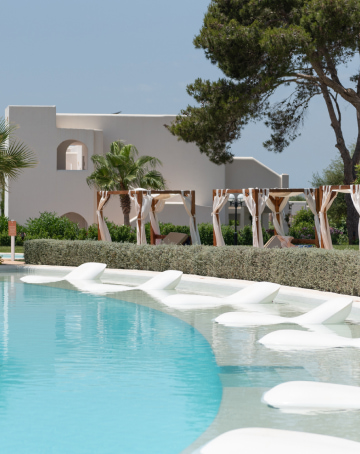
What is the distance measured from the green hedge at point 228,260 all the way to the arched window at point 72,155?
16164mm

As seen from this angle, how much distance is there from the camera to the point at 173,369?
6.26 metres

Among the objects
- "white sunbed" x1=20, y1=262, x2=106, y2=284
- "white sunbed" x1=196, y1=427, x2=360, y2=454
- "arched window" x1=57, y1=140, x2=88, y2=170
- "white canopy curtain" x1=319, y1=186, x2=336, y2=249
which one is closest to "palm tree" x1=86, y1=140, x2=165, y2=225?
"arched window" x1=57, y1=140, x2=88, y2=170

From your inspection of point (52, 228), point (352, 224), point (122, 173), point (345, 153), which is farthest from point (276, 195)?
point (122, 173)

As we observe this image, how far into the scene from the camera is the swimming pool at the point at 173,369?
446cm

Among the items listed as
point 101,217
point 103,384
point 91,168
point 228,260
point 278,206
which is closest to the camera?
point 103,384

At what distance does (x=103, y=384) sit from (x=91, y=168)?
2776 cm

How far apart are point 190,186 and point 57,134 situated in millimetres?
7801

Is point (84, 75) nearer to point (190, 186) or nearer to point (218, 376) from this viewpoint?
point (190, 186)

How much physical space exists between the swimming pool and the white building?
73.6 ft

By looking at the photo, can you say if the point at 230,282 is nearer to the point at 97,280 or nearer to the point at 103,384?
the point at 97,280

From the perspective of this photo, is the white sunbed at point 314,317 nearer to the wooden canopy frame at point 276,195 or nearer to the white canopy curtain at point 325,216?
the white canopy curtain at point 325,216

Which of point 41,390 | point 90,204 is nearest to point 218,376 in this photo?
point 41,390

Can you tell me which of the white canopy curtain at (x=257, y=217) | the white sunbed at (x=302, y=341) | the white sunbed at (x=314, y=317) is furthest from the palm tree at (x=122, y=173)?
the white sunbed at (x=302, y=341)

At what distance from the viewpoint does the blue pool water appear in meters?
4.34
